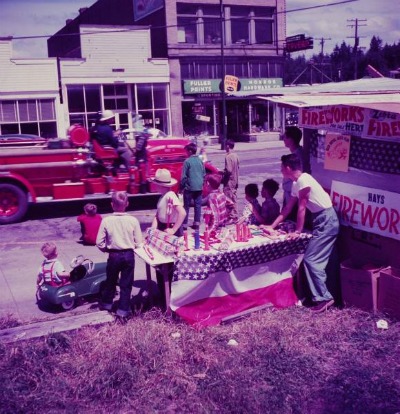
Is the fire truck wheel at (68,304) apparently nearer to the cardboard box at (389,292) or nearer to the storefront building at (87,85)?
the cardboard box at (389,292)

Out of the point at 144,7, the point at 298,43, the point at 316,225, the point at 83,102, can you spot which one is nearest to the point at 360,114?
the point at 316,225

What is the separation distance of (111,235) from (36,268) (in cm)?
310

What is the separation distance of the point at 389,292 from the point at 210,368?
2214 millimetres

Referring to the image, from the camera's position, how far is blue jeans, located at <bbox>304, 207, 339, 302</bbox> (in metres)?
6.08

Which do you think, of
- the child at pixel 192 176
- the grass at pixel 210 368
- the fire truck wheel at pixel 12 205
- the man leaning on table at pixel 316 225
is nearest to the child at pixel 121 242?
the grass at pixel 210 368

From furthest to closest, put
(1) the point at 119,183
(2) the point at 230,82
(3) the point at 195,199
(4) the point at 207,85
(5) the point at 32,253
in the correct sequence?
(4) the point at 207,85
(2) the point at 230,82
(1) the point at 119,183
(3) the point at 195,199
(5) the point at 32,253

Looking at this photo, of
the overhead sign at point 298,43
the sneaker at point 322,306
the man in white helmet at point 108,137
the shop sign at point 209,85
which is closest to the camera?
the sneaker at point 322,306

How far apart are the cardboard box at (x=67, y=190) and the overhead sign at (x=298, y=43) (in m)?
27.4

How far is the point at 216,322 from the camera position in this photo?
19.2 feet

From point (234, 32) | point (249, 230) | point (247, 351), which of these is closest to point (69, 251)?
point (249, 230)

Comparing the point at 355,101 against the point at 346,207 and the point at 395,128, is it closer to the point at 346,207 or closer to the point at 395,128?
the point at 395,128

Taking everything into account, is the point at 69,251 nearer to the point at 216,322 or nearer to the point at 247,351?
the point at 216,322

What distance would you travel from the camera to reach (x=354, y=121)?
6293mm

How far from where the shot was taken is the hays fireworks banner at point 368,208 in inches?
231
